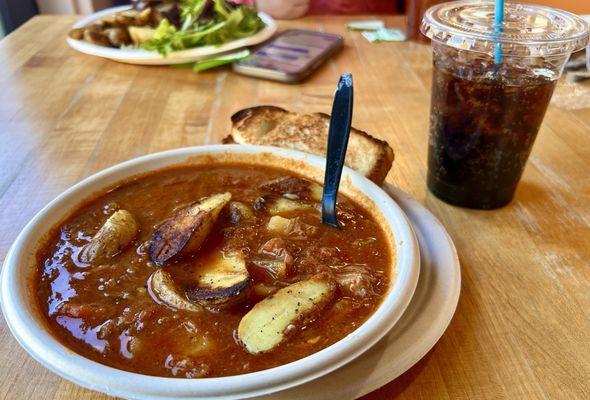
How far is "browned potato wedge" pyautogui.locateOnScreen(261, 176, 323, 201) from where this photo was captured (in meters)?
1.37

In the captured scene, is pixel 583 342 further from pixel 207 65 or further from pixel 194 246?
pixel 207 65

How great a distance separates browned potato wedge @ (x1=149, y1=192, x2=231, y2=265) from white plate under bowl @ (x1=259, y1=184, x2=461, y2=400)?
0.41m

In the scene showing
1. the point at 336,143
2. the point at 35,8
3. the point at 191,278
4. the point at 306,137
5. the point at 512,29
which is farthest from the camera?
the point at 35,8

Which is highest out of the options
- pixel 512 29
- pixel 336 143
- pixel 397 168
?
pixel 512 29

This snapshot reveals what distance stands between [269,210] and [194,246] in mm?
240

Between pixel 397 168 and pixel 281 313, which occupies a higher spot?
pixel 281 313

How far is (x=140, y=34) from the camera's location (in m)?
2.81

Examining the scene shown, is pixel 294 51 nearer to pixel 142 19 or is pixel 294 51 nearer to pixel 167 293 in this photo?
pixel 142 19

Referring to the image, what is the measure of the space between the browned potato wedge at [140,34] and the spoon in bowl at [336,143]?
1.94 m

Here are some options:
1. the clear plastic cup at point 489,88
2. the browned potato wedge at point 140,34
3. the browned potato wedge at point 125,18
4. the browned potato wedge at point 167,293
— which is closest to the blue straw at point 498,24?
the clear plastic cup at point 489,88

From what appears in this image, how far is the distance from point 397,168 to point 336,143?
24.0 inches

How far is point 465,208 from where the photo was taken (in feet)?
5.11

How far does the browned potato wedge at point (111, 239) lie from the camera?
1134 millimetres

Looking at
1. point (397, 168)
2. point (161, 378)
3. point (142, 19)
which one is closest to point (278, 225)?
point (161, 378)
